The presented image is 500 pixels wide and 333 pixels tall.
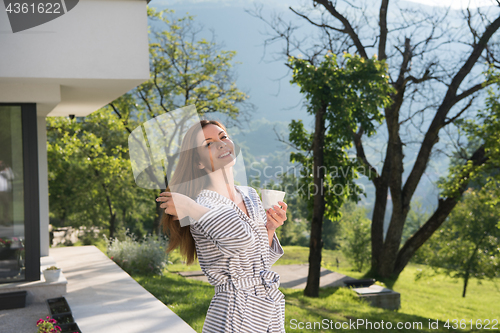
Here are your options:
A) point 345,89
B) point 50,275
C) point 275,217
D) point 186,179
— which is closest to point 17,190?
point 50,275

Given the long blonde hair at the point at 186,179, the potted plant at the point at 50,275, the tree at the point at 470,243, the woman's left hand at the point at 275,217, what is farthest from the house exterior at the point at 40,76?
the tree at the point at 470,243

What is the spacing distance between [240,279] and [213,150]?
0.49 metres

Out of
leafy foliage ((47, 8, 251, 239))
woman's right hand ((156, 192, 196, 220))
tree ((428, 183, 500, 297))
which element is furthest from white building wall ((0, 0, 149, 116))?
tree ((428, 183, 500, 297))

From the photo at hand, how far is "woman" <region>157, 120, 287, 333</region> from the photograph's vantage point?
4.99 ft

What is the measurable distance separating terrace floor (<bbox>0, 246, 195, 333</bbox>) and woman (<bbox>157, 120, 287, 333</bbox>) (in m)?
3.17

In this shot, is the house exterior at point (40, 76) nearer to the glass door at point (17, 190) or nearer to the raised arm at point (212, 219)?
the glass door at point (17, 190)

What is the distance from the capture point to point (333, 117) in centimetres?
782

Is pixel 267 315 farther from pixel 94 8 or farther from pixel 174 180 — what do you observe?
pixel 94 8

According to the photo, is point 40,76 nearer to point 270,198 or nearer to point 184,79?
point 270,198

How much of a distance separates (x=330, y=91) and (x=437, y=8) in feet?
30.1

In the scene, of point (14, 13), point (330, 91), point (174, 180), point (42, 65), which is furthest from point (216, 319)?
point (330, 91)

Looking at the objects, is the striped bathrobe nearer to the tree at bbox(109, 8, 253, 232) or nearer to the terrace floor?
the terrace floor

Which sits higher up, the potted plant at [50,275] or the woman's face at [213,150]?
the woman's face at [213,150]

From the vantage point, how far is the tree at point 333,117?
759 cm
